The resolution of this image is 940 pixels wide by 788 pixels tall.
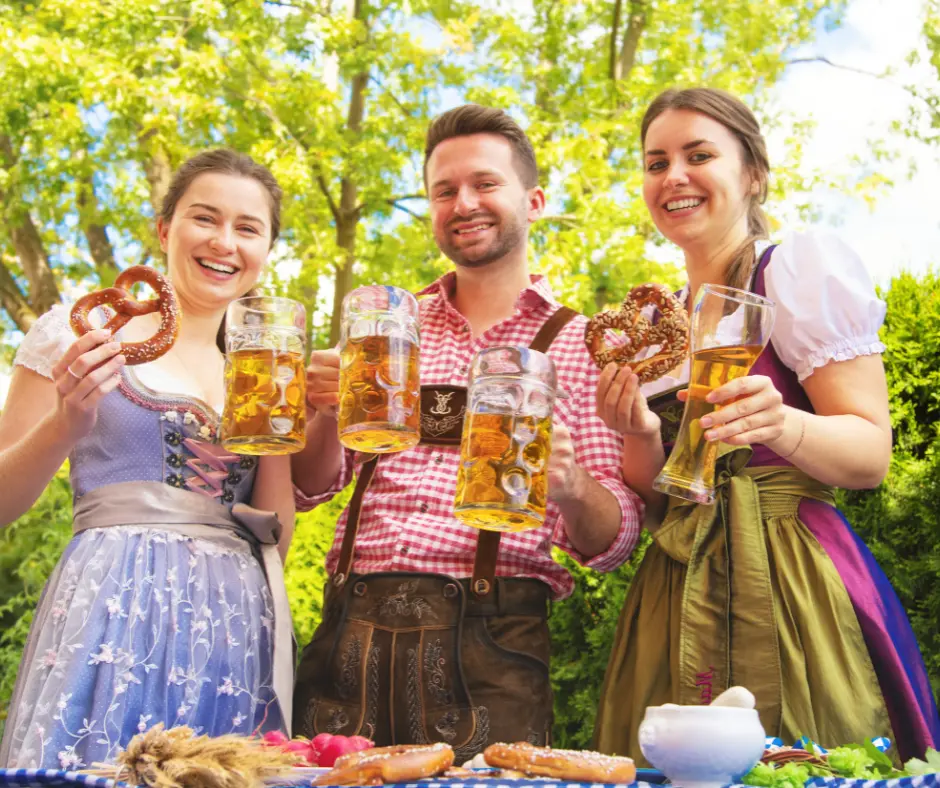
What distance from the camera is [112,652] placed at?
2.26 metres

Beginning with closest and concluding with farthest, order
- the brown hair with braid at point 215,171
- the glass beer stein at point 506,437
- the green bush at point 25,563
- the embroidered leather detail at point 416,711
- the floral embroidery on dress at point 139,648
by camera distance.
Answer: the glass beer stein at point 506,437 < the floral embroidery on dress at point 139,648 < the embroidered leather detail at point 416,711 < the brown hair with braid at point 215,171 < the green bush at point 25,563

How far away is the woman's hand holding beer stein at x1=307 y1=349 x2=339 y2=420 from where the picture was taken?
2.26 metres

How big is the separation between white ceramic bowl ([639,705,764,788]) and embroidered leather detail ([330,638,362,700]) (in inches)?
45.7

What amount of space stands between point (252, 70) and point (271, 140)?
1298 millimetres

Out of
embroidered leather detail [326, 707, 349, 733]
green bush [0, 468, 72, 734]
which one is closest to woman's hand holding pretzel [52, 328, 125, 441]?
embroidered leather detail [326, 707, 349, 733]

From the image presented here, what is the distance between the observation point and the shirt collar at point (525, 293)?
9.63 ft

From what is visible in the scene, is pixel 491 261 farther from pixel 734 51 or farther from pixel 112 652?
pixel 734 51

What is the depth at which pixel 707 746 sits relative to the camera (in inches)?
56.4

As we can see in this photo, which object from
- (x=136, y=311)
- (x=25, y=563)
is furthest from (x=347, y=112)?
(x=136, y=311)

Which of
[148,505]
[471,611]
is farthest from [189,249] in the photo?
[471,611]

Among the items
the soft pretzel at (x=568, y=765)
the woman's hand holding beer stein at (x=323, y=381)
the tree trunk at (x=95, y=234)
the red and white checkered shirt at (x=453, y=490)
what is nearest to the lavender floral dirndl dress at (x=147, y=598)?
the red and white checkered shirt at (x=453, y=490)

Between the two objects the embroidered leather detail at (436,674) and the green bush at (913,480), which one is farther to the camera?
the green bush at (913,480)

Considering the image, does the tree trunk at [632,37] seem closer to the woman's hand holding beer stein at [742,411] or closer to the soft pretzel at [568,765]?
the woman's hand holding beer stein at [742,411]

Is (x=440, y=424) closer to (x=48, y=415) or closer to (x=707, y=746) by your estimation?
(x=48, y=415)
